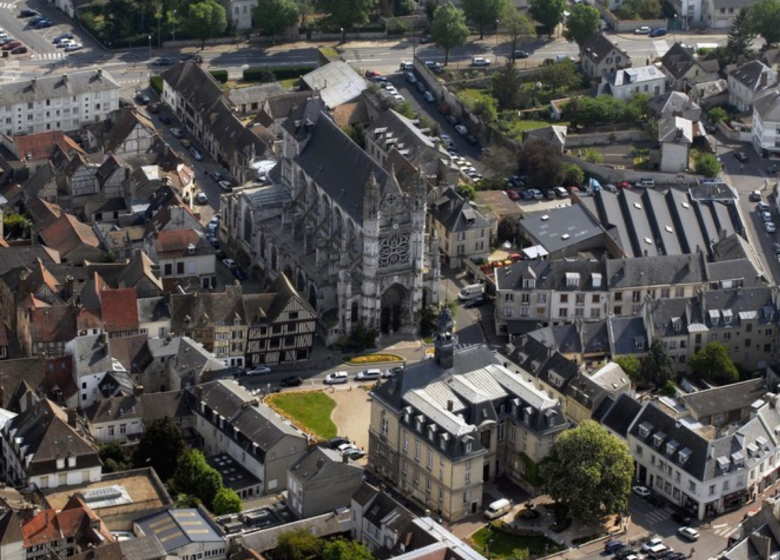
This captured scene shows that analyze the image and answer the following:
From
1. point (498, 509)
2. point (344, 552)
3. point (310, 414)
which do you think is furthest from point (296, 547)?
point (310, 414)

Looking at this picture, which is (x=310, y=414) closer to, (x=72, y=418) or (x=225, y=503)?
(x=225, y=503)

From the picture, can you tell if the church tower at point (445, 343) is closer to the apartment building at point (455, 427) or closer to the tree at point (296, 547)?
the apartment building at point (455, 427)

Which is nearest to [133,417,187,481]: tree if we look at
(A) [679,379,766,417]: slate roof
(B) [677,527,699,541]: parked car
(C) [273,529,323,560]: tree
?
(C) [273,529,323,560]: tree

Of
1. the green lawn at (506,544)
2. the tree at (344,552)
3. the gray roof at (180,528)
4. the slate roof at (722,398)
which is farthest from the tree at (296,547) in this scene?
the slate roof at (722,398)

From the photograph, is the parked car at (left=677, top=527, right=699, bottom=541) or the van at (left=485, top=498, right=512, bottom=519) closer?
the parked car at (left=677, top=527, right=699, bottom=541)

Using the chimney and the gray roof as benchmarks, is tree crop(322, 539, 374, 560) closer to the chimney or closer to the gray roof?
the gray roof

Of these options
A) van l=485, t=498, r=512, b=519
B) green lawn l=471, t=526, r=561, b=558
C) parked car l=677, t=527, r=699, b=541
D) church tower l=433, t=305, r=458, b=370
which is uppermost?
church tower l=433, t=305, r=458, b=370
